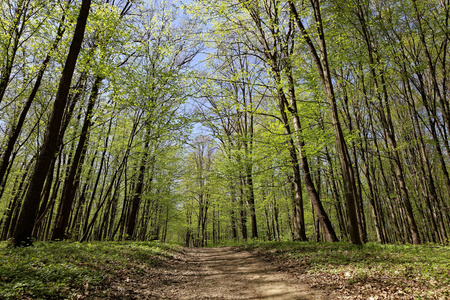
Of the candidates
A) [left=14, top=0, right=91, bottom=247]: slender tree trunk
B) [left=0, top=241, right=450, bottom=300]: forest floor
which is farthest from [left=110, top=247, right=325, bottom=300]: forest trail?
[left=14, top=0, right=91, bottom=247]: slender tree trunk

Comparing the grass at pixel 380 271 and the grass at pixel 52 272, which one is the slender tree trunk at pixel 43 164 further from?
the grass at pixel 380 271

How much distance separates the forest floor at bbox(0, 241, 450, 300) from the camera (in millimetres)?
3855

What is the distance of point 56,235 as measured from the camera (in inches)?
407

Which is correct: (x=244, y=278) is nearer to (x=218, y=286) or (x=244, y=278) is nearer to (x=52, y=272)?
(x=218, y=286)

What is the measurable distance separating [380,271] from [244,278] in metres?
3.59

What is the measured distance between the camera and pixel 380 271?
4.67 metres

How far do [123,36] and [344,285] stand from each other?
12549 mm

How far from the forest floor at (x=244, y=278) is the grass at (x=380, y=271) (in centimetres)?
1

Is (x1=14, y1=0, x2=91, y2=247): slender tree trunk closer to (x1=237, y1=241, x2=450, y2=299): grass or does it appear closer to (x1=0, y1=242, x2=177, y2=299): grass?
(x1=0, y1=242, x2=177, y2=299): grass

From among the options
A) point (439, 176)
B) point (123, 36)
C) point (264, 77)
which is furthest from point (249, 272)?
point (439, 176)

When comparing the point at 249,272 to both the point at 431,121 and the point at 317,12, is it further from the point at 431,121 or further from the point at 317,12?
the point at 431,121

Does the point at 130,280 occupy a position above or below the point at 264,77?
below

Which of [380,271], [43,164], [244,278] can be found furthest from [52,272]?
[380,271]

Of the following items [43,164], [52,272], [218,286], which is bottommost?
[218,286]
